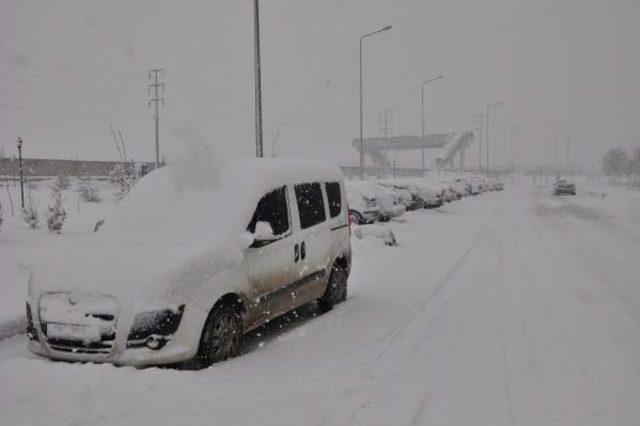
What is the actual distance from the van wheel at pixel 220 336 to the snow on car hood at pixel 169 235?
0.40 m

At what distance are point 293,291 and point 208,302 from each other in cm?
165

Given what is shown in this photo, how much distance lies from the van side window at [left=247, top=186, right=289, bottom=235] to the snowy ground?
1.22m

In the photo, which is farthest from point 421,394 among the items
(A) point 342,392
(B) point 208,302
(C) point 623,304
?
(C) point 623,304

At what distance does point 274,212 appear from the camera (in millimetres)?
6555

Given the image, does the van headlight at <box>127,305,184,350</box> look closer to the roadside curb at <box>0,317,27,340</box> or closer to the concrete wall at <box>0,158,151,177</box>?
the roadside curb at <box>0,317,27,340</box>

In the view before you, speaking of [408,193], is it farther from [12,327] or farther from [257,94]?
[12,327]

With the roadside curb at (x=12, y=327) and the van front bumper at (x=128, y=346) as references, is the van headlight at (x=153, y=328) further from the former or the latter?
the roadside curb at (x=12, y=327)

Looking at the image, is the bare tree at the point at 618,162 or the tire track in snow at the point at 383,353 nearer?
the tire track in snow at the point at 383,353

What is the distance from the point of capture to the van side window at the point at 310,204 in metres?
7.11

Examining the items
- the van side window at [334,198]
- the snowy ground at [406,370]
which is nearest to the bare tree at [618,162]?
the snowy ground at [406,370]

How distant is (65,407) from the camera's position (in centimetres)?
439

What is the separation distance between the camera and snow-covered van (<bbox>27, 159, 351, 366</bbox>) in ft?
16.3

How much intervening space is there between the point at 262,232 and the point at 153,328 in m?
1.47

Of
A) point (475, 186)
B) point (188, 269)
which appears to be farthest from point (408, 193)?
point (475, 186)
